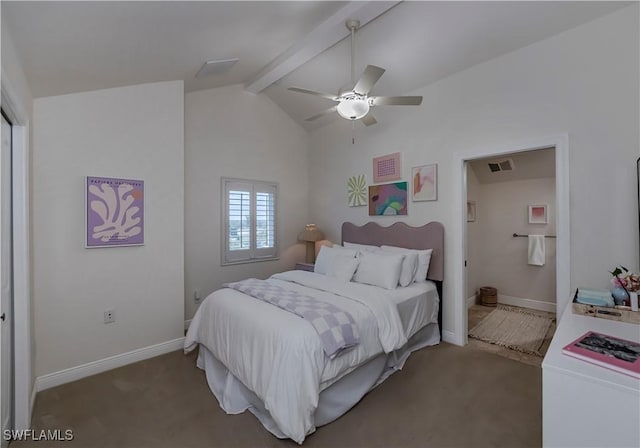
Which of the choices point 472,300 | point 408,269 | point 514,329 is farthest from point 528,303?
point 408,269

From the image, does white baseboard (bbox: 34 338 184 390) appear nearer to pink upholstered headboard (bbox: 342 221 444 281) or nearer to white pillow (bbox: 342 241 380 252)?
white pillow (bbox: 342 241 380 252)

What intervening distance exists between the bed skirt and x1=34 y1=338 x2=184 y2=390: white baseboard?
23.0 inches

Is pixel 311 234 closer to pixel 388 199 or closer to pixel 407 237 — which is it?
pixel 388 199

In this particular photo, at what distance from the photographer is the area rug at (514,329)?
3.29 metres

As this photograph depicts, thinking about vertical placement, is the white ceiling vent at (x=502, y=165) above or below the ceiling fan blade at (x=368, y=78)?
below

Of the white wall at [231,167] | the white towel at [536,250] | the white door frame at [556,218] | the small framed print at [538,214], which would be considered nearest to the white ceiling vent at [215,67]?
the white wall at [231,167]

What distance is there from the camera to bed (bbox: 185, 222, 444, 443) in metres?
1.82

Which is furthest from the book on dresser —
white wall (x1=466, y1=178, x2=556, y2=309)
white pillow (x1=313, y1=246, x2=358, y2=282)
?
white wall (x1=466, y1=178, x2=556, y2=309)

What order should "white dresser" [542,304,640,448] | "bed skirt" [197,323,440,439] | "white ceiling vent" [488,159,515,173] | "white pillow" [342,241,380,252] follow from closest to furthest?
1. "white dresser" [542,304,640,448]
2. "bed skirt" [197,323,440,439]
3. "white pillow" [342,241,380,252]
4. "white ceiling vent" [488,159,515,173]

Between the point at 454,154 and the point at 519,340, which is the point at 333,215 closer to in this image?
the point at 454,154

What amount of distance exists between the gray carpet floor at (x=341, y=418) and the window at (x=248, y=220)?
1777 mm

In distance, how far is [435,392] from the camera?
A: 7.91ft

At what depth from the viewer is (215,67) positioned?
124 inches

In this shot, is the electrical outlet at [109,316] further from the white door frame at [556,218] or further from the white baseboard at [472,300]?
the white baseboard at [472,300]
